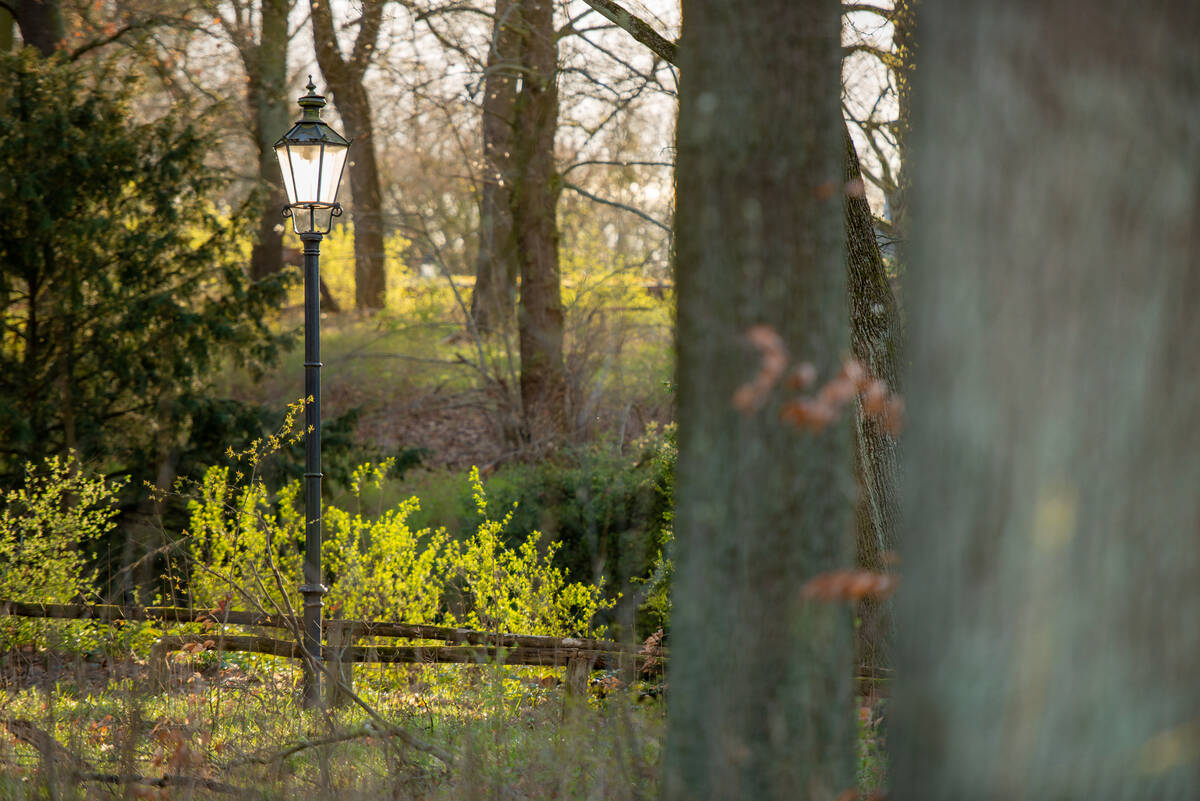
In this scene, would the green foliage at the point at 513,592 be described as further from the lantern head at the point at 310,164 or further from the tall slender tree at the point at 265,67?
the tall slender tree at the point at 265,67

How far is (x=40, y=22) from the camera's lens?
36.4 ft

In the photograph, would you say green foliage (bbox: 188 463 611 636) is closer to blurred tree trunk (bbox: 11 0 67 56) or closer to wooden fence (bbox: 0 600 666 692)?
wooden fence (bbox: 0 600 666 692)

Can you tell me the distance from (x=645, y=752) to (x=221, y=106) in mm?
8620

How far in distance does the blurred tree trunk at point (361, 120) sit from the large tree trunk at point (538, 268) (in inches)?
80.6

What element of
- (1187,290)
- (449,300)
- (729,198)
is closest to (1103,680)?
(1187,290)

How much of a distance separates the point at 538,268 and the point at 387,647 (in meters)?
7.94

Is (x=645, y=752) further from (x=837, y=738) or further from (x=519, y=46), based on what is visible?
(x=519, y=46)

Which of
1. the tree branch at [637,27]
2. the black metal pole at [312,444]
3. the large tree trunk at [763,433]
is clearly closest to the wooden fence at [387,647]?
the black metal pole at [312,444]

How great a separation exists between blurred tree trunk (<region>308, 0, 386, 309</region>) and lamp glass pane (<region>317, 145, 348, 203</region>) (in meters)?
2.03

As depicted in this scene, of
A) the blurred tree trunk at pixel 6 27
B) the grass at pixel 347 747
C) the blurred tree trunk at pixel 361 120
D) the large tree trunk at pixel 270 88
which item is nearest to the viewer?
the grass at pixel 347 747

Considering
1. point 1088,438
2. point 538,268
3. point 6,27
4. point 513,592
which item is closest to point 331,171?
point 513,592

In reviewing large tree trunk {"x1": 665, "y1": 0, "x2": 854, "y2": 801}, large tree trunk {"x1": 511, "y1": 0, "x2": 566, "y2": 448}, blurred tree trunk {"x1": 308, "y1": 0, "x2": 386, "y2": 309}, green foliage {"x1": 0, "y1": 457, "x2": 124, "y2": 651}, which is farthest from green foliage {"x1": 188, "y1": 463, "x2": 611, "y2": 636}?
large tree trunk {"x1": 511, "y1": 0, "x2": 566, "y2": 448}

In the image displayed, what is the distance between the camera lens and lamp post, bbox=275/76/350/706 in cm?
630

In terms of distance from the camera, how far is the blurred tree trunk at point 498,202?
1246 centimetres
